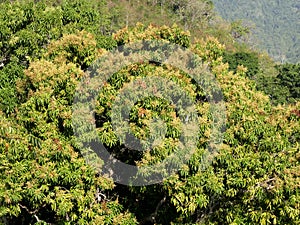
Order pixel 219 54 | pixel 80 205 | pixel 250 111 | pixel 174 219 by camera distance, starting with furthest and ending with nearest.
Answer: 1. pixel 219 54
2. pixel 174 219
3. pixel 250 111
4. pixel 80 205

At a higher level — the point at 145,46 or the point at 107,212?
the point at 145,46

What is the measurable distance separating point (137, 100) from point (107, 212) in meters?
2.76

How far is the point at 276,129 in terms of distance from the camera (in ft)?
33.6

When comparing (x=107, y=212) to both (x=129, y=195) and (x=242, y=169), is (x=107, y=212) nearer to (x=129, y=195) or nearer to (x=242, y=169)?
(x=129, y=195)

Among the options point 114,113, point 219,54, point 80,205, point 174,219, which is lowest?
point 174,219

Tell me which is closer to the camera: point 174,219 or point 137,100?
point 137,100

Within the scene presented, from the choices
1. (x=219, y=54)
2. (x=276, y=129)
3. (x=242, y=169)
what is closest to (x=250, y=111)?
(x=276, y=129)

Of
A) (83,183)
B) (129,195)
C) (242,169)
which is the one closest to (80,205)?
(83,183)

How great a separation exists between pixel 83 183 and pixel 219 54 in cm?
514

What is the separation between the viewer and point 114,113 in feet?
31.2

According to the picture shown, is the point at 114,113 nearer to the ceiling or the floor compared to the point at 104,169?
nearer to the ceiling

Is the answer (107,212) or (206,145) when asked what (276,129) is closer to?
(206,145)

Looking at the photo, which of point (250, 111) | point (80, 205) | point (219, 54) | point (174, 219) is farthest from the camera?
point (219, 54)

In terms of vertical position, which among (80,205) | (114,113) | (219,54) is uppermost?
(219,54)
